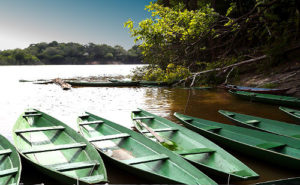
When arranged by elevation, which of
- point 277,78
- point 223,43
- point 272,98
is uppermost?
point 223,43

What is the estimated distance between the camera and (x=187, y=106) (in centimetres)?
1395

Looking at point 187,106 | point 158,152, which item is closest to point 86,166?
point 158,152

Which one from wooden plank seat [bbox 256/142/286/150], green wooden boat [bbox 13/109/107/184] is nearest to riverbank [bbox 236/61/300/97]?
wooden plank seat [bbox 256/142/286/150]

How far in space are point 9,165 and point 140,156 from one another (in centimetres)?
271

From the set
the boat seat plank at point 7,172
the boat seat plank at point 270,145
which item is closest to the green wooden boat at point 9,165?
the boat seat plank at point 7,172

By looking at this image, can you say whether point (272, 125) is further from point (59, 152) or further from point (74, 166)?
point (59, 152)

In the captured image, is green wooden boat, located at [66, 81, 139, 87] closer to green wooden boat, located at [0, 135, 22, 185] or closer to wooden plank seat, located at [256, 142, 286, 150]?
green wooden boat, located at [0, 135, 22, 185]

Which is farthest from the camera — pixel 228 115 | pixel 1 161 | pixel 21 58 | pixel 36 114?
pixel 21 58

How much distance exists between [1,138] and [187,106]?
396 inches

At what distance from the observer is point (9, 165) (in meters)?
4.71

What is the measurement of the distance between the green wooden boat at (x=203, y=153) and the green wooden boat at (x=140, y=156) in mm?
410

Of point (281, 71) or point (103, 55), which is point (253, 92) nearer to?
point (281, 71)

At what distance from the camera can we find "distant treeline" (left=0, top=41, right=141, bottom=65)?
405 ft

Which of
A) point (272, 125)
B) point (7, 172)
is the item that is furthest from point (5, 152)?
point (272, 125)
